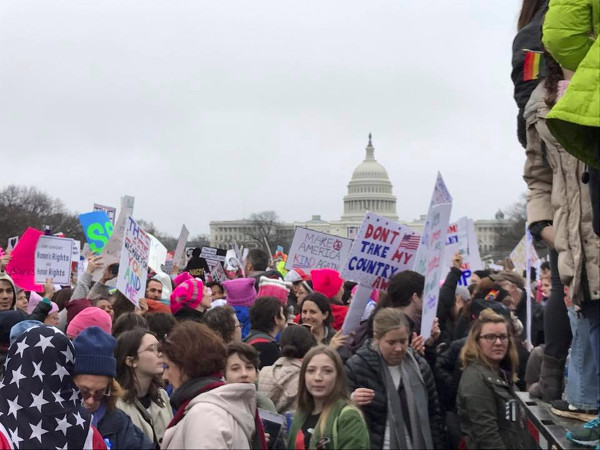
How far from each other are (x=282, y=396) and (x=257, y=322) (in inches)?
51.6

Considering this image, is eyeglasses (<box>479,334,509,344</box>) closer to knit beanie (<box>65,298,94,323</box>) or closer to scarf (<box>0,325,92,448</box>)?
knit beanie (<box>65,298,94,323</box>)

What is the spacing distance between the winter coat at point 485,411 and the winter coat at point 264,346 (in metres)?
1.37

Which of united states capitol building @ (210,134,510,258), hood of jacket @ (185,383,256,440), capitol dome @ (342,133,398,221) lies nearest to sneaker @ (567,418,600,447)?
hood of jacket @ (185,383,256,440)

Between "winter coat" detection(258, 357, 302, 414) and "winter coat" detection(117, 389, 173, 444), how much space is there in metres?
0.85

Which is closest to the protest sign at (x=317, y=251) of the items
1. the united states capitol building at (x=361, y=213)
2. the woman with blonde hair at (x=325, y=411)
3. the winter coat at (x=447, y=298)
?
the winter coat at (x=447, y=298)

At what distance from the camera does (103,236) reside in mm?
12359

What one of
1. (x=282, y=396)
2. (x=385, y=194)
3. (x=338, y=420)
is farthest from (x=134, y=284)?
(x=385, y=194)

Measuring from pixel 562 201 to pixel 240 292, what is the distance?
602 centimetres

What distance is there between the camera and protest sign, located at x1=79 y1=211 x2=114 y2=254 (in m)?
12.1

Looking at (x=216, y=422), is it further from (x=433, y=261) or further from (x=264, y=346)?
(x=264, y=346)

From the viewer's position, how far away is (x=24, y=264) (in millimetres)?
11367

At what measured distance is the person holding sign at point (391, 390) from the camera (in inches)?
225

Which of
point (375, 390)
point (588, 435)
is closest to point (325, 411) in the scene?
point (375, 390)

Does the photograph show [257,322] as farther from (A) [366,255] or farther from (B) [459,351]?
(B) [459,351]
